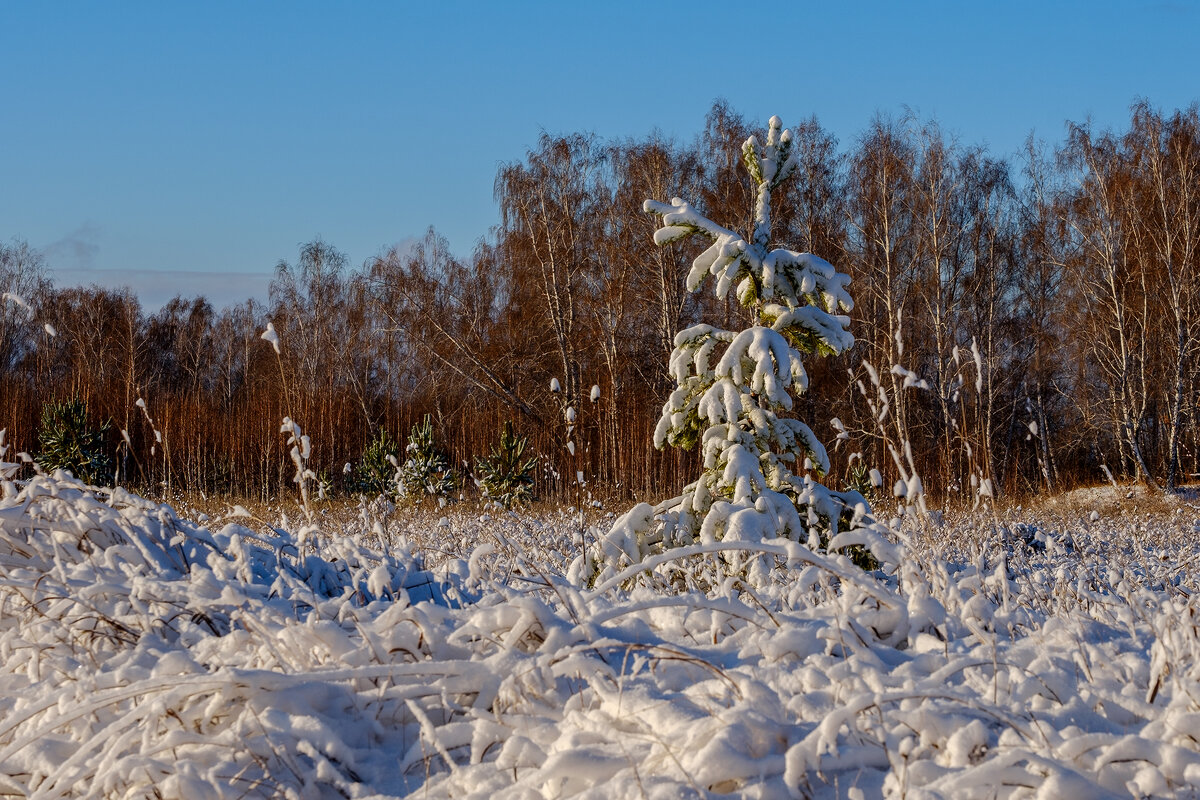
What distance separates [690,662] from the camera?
1.58 metres

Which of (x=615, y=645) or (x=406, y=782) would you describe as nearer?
(x=406, y=782)

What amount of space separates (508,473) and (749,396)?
8169 millimetres

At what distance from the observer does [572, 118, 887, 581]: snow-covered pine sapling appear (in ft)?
16.1

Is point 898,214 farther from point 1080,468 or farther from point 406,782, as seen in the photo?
point 406,782

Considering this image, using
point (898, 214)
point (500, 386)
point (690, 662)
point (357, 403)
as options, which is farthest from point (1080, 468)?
point (690, 662)

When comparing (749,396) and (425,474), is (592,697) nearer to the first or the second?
(749,396)

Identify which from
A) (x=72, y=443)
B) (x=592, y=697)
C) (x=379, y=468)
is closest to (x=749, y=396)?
(x=592, y=697)

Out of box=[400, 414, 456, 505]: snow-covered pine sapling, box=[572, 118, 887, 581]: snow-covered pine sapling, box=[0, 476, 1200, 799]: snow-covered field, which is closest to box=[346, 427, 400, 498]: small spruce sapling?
box=[400, 414, 456, 505]: snow-covered pine sapling

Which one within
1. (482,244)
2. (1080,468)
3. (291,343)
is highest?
(482,244)

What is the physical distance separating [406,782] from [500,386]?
846 inches

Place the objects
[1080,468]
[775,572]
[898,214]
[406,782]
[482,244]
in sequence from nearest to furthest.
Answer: [406,782], [775,572], [898,214], [1080,468], [482,244]

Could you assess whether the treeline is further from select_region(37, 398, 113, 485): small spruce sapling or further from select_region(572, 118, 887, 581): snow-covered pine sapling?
select_region(572, 118, 887, 581): snow-covered pine sapling

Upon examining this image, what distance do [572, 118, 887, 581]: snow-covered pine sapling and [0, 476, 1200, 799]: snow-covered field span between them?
2738 mm

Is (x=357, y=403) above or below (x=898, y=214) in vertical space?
below
